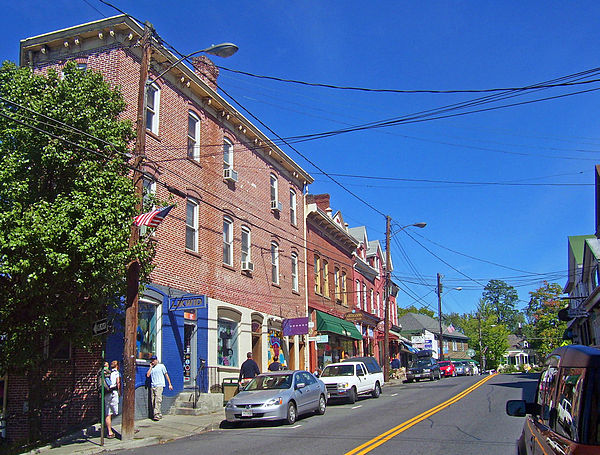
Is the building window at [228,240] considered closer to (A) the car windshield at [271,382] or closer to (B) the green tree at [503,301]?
(A) the car windshield at [271,382]

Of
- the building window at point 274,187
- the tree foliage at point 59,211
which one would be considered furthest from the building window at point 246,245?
the tree foliage at point 59,211

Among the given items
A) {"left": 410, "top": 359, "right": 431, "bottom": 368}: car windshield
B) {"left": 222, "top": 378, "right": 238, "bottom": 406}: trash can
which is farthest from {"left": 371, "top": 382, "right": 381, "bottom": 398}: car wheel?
{"left": 410, "top": 359, "right": 431, "bottom": 368}: car windshield

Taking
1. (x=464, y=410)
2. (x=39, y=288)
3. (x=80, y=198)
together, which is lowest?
(x=464, y=410)

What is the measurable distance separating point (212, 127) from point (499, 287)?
4458 inches

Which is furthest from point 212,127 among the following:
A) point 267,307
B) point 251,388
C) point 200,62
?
point 251,388

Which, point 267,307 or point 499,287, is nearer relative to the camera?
point 267,307

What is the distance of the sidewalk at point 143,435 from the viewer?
39.4 ft

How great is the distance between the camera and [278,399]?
14617 millimetres

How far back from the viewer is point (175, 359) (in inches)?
721

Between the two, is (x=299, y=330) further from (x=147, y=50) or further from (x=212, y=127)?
(x=147, y=50)

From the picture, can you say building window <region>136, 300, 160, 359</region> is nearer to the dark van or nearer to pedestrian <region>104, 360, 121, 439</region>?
pedestrian <region>104, 360, 121, 439</region>

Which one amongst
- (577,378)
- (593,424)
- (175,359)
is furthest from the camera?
(175,359)

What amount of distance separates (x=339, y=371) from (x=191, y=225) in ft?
25.1

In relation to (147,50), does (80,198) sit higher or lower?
lower
